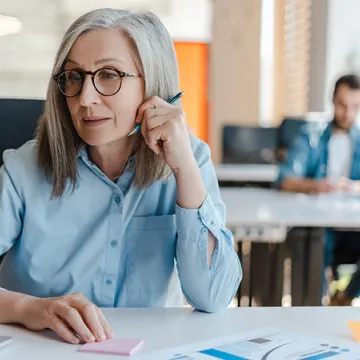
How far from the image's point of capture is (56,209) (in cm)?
137

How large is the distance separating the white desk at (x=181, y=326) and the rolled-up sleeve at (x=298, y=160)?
273 cm

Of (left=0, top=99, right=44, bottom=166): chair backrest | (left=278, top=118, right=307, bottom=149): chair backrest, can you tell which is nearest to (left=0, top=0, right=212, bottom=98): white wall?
(left=278, top=118, right=307, bottom=149): chair backrest

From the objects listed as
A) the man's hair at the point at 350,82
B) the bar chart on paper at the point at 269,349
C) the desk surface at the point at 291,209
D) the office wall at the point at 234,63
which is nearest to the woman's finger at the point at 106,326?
the bar chart on paper at the point at 269,349

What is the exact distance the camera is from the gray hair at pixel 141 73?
51.8 inches

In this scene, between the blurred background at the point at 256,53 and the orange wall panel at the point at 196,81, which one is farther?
the orange wall panel at the point at 196,81

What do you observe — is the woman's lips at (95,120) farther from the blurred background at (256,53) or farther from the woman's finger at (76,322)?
the blurred background at (256,53)

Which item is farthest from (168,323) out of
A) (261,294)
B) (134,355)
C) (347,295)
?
(347,295)

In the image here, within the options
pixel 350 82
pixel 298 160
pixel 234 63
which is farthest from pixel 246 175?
pixel 234 63

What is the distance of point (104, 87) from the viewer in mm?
1302

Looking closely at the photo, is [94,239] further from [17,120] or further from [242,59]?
[242,59]

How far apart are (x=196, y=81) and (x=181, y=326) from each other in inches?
272

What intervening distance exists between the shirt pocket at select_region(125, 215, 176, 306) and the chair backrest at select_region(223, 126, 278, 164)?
13.5 ft

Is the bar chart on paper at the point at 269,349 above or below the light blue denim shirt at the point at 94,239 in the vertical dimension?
below

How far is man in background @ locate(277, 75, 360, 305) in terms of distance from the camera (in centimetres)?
377
